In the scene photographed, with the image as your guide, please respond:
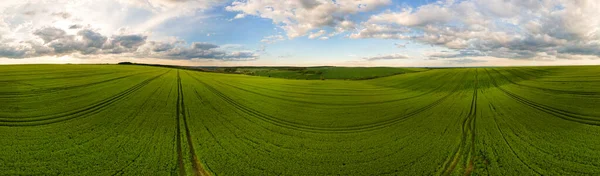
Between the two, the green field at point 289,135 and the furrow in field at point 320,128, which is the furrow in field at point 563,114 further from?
the furrow in field at point 320,128

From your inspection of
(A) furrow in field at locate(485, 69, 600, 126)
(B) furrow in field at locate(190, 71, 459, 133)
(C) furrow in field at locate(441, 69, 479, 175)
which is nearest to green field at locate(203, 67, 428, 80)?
(A) furrow in field at locate(485, 69, 600, 126)

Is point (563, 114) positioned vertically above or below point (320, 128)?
above

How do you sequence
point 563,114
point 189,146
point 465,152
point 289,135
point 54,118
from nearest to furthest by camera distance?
point 465,152 → point 189,146 → point 289,135 → point 54,118 → point 563,114

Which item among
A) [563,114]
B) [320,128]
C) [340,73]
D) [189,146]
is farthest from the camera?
[340,73]

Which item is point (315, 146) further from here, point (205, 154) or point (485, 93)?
point (485, 93)

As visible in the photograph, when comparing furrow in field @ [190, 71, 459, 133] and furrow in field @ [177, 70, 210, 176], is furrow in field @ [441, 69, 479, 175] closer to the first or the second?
furrow in field @ [190, 71, 459, 133]

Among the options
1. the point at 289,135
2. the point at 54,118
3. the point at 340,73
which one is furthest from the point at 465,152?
the point at 340,73

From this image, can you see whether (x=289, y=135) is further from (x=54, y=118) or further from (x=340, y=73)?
(x=340, y=73)

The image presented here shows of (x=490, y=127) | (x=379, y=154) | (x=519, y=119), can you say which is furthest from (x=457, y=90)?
(x=379, y=154)
